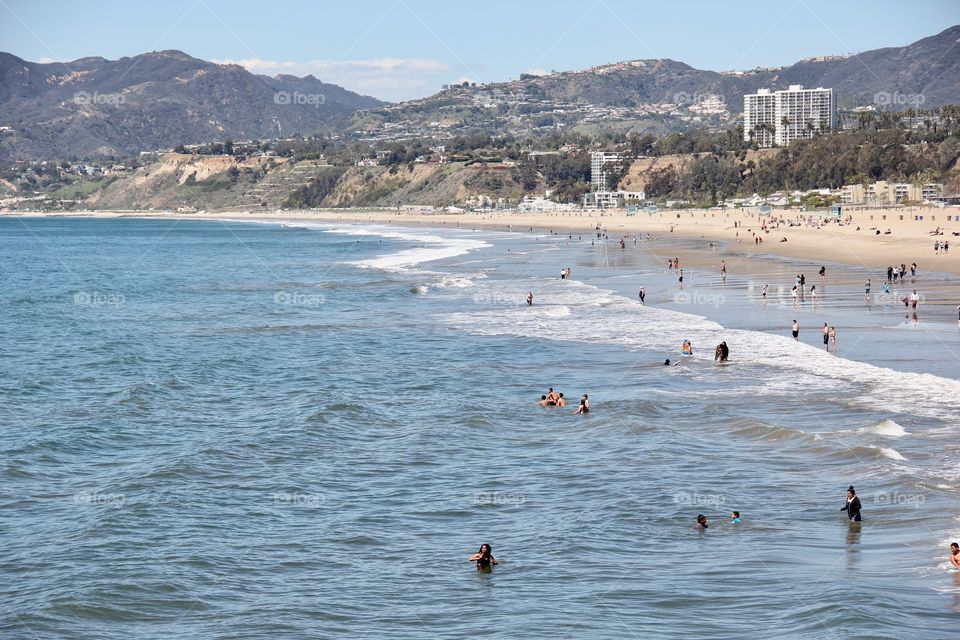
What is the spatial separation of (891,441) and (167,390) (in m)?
21.0

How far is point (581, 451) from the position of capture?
24.3 meters

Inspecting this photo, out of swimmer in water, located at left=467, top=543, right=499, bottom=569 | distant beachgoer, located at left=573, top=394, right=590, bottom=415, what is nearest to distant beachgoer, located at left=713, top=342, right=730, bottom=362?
distant beachgoer, located at left=573, top=394, right=590, bottom=415

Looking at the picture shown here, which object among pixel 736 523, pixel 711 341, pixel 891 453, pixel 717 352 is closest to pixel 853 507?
pixel 736 523

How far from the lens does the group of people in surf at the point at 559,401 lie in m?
27.6

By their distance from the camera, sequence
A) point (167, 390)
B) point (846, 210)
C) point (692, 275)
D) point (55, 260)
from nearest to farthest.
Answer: point (167, 390), point (692, 275), point (55, 260), point (846, 210)

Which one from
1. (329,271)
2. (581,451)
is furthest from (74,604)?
(329,271)

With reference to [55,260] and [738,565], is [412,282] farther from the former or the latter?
[55,260]

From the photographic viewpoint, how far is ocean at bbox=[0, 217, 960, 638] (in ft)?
50.2

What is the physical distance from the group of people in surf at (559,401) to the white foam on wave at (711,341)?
487cm

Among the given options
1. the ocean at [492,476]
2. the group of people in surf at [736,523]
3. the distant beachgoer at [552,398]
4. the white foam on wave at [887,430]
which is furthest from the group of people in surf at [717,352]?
the group of people in surf at [736,523]

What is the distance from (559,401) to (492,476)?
21.9 feet

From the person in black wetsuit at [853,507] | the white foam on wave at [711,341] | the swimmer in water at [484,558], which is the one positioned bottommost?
the swimmer in water at [484,558]

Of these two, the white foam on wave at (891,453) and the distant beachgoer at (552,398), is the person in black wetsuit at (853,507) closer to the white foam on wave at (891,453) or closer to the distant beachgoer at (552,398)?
the white foam on wave at (891,453)

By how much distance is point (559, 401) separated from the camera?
2855 cm
